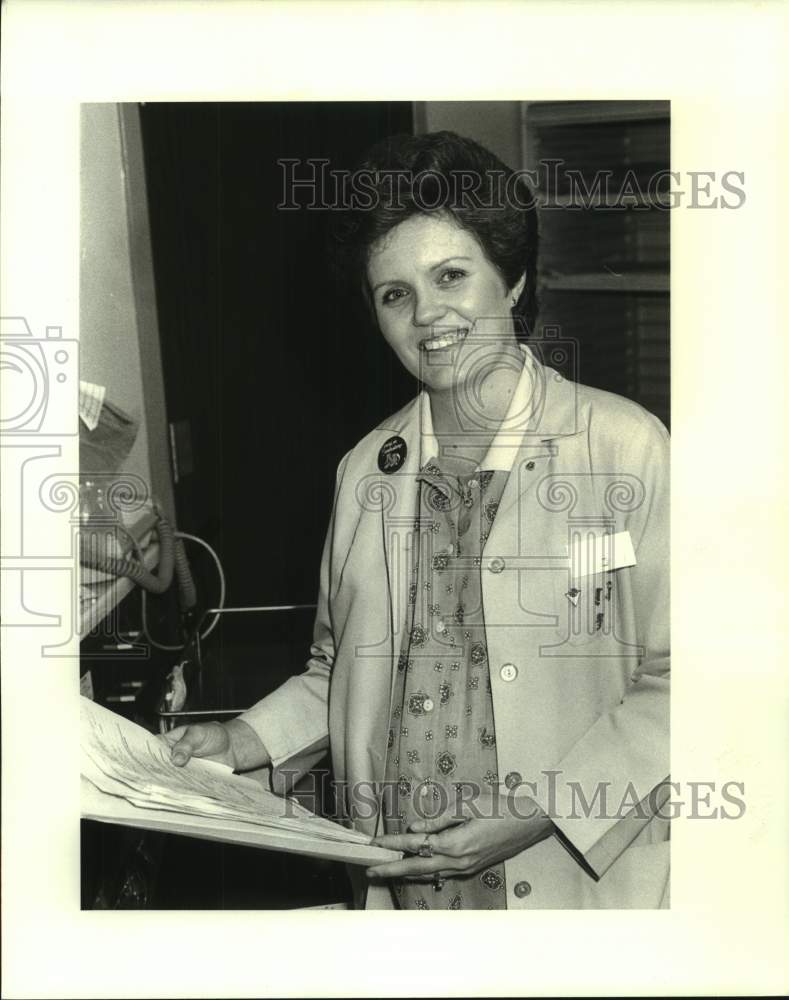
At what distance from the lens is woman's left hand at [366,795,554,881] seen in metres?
1.70

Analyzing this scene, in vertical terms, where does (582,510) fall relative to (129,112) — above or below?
below

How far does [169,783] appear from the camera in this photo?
166 centimetres

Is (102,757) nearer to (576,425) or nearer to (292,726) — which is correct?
(292,726)

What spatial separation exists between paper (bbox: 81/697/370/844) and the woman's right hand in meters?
0.01

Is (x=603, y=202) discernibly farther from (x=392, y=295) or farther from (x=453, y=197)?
(x=392, y=295)

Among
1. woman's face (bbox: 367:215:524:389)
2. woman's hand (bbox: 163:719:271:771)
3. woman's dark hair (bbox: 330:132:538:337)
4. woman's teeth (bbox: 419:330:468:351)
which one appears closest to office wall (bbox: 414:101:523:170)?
woman's dark hair (bbox: 330:132:538:337)

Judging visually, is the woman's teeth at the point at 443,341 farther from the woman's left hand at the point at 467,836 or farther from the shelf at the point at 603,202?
the woman's left hand at the point at 467,836

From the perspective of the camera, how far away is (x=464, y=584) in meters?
1.72

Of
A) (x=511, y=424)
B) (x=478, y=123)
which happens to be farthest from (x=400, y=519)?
(x=478, y=123)

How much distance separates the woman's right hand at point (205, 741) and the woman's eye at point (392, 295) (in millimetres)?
613

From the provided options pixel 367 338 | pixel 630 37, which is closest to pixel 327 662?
Answer: pixel 367 338

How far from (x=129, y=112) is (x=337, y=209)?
0.31m

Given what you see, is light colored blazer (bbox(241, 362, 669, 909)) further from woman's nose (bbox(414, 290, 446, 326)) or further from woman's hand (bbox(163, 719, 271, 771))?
woman's nose (bbox(414, 290, 446, 326))

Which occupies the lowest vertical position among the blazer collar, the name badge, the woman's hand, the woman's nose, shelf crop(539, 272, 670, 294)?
the woman's hand
